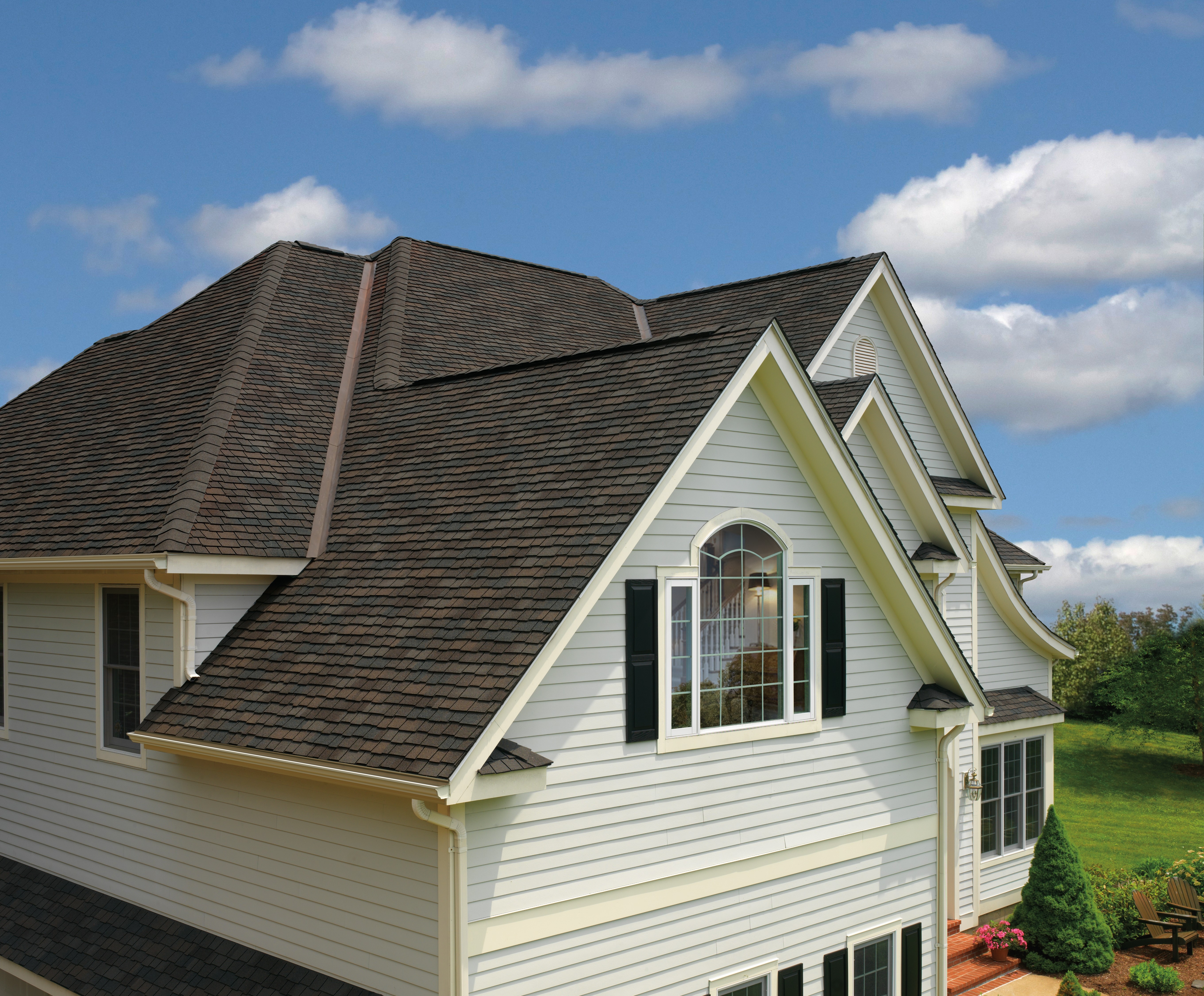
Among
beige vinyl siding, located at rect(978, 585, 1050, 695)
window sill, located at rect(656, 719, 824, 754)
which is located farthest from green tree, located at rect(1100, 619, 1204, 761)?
window sill, located at rect(656, 719, 824, 754)

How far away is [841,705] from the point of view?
11.2 m

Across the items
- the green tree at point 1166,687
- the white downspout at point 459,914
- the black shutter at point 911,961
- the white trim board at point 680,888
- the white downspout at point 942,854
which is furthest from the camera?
the green tree at point 1166,687

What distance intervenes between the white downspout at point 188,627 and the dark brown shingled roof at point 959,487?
37.2 ft

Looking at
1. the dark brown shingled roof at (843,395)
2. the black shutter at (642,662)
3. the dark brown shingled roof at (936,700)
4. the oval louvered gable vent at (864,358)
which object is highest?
the oval louvered gable vent at (864,358)

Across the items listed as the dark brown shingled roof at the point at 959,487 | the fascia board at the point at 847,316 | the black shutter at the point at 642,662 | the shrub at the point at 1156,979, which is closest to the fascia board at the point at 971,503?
the dark brown shingled roof at the point at 959,487

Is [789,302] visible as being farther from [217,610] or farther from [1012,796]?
[217,610]

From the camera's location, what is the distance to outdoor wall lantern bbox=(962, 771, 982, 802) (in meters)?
17.0

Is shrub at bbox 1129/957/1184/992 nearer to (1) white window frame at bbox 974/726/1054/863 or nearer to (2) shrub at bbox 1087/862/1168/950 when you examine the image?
(2) shrub at bbox 1087/862/1168/950

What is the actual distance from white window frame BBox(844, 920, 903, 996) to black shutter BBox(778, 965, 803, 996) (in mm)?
924

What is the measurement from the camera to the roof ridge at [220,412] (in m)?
10.6

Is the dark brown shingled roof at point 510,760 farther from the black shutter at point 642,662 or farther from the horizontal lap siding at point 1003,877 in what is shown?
the horizontal lap siding at point 1003,877

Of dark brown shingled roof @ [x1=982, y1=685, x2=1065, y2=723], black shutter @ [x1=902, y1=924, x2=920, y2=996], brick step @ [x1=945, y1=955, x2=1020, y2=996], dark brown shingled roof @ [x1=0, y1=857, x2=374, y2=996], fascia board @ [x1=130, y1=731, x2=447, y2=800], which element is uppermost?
fascia board @ [x1=130, y1=731, x2=447, y2=800]

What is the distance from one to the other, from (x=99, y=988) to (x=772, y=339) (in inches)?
352

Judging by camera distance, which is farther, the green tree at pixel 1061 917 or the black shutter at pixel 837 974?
Answer: the green tree at pixel 1061 917
